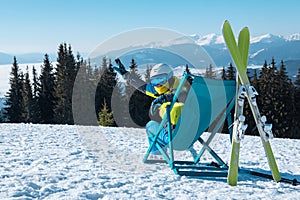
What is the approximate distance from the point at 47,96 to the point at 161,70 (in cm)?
4219

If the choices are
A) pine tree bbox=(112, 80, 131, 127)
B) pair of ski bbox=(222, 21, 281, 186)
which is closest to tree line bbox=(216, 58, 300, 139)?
pine tree bbox=(112, 80, 131, 127)

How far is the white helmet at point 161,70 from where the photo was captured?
20.1 feet

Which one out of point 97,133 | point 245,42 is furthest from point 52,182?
point 97,133

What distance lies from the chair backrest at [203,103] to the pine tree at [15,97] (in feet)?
143

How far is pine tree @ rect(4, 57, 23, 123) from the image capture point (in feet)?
154

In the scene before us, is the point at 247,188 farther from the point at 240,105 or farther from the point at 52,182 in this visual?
the point at 52,182

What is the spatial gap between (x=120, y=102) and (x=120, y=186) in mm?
2178

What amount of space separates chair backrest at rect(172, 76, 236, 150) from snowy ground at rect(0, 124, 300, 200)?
33.1 inches

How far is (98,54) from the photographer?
19.9 feet

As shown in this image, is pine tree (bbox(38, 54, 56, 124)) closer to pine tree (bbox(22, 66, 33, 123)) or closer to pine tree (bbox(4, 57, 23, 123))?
pine tree (bbox(22, 66, 33, 123))

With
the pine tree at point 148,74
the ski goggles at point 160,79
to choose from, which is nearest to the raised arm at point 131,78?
the pine tree at point 148,74

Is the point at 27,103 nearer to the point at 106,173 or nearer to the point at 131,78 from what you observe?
the point at 131,78

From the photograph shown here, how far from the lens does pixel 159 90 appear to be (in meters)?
6.32

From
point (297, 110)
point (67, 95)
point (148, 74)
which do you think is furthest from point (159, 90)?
point (297, 110)
